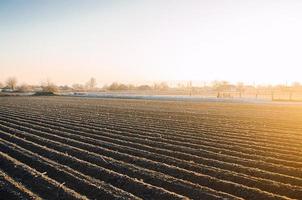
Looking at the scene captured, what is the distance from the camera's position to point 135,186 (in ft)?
25.0

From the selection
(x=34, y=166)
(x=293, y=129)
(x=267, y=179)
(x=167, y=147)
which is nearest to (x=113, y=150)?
(x=167, y=147)

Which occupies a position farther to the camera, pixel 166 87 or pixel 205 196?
pixel 166 87

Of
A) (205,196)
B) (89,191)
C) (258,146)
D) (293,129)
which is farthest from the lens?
(293,129)

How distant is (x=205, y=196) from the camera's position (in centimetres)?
693

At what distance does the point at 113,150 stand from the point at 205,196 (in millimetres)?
4692

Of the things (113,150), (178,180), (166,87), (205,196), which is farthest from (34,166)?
(166,87)

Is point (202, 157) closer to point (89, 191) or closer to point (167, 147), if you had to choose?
point (167, 147)

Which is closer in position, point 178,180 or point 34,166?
point 178,180

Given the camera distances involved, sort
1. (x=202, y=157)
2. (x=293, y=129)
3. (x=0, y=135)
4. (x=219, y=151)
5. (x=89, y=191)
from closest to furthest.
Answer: (x=89, y=191) → (x=202, y=157) → (x=219, y=151) → (x=0, y=135) → (x=293, y=129)

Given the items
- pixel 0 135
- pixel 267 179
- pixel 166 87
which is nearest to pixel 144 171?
pixel 267 179

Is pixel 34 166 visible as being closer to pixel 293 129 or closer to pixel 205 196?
pixel 205 196

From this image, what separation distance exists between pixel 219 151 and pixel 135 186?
3966mm

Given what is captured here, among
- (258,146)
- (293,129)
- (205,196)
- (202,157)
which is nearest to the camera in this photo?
(205,196)

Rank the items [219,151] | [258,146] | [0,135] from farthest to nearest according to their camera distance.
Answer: [0,135]
[258,146]
[219,151]
